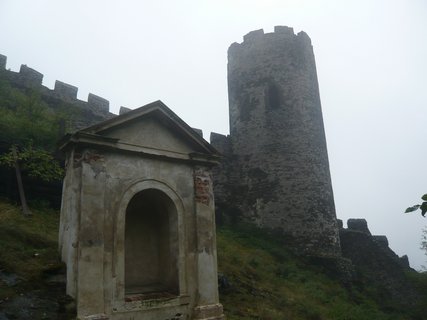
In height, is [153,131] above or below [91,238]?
above

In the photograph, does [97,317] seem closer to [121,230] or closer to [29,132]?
[121,230]

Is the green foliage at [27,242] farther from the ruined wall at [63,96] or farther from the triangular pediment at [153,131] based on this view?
the ruined wall at [63,96]

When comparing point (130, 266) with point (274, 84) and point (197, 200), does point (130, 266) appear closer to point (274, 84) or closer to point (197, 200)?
point (197, 200)

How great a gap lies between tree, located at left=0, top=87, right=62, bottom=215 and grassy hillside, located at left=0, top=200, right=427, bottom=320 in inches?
43.4

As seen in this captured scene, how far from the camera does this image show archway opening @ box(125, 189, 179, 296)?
6.89 m

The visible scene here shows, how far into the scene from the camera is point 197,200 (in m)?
7.21

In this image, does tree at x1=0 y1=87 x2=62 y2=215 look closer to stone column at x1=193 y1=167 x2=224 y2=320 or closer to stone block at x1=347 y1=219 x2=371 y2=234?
stone column at x1=193 y1=167 x2=224 y2=320

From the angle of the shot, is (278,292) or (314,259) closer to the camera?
(278,292)

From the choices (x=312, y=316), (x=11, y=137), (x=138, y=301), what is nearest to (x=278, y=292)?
(x=312, y=316)

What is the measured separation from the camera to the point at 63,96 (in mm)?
14336

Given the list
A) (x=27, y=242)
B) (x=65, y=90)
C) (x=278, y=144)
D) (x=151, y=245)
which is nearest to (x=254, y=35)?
(x=278, y=144)

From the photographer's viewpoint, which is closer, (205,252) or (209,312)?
(209,312)

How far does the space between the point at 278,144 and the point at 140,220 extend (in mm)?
10323

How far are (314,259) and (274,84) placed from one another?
7.92 m
